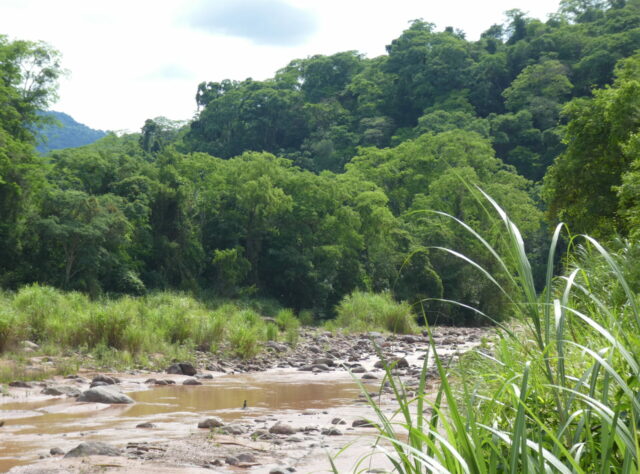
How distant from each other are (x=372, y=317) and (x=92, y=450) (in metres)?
22.4

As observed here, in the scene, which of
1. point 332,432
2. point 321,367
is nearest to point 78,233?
point 321,367

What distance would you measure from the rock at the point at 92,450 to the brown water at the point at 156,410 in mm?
378

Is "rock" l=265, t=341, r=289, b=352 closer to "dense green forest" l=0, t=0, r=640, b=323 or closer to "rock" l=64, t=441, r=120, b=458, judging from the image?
"dense green forest" l=0, t=0, r=640, b=323

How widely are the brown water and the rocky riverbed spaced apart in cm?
2

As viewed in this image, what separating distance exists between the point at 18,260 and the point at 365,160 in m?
30.0

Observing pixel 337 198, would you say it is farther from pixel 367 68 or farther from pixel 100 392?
pixel 367 68

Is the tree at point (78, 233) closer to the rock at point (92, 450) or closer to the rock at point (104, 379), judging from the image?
the rock at point (104, 379)

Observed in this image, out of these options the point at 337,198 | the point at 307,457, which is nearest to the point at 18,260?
the point at 337,198

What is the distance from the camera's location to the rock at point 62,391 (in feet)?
34.6

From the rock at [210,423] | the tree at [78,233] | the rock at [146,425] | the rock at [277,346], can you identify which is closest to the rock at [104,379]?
the rock at [146,425]

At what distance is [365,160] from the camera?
52.4m

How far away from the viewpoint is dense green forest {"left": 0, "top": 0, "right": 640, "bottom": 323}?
20.2 meters

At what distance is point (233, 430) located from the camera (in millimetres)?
8016

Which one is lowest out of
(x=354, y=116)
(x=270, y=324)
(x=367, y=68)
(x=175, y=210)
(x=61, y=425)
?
(x=270, y=324)
